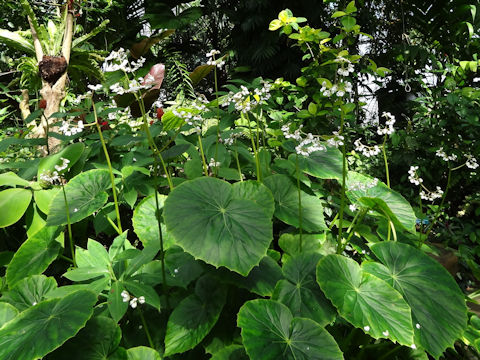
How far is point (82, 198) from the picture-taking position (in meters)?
0.94

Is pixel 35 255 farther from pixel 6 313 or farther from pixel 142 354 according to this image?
pixel 142 354

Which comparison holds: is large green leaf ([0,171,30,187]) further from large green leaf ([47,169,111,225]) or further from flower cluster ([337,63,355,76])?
flower cluster ([337,63,355,76])

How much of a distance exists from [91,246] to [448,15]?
10.5 feet

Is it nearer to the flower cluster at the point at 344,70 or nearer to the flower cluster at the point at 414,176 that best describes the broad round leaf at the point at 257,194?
the flower cluster at the point at 344,70

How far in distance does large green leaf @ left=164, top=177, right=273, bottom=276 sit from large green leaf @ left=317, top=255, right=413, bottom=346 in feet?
0.52

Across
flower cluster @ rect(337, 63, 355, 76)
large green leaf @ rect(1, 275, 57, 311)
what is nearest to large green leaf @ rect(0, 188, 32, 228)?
large green leaf @ rect(1, 275, 57, 311)

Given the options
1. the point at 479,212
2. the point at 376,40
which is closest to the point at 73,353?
the point at 479,212

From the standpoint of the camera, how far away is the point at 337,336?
30.5 inches

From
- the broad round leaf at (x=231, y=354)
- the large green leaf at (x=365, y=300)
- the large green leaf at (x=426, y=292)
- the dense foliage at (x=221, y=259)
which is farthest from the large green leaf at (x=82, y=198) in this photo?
the large green leaf at (x=426, y=292)

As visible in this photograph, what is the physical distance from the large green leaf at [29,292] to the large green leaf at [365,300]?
25.5 inches

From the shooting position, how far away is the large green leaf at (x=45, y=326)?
53 cm

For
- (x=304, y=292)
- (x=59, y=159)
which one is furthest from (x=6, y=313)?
(x=304, y=292)

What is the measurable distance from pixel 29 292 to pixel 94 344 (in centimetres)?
25

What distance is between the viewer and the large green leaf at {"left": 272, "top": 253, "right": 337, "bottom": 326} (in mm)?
678
